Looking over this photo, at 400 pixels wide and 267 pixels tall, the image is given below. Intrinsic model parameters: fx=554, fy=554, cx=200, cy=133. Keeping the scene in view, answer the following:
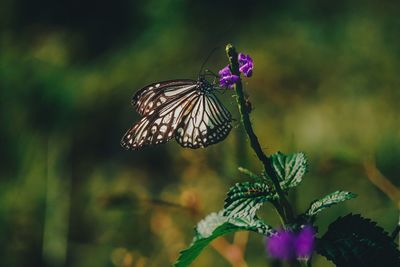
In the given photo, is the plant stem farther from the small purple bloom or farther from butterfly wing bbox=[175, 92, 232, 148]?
butterfly wing bbox=[175, 92, 232, 148]

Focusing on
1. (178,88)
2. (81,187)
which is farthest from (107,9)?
(178,88)

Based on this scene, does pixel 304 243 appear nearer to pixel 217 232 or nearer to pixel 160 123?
pixel 217 232

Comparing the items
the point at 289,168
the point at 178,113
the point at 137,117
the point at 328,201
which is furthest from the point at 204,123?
the point at 137,117

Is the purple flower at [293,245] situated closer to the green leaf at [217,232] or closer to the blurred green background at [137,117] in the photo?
the green leaf at [217,232]

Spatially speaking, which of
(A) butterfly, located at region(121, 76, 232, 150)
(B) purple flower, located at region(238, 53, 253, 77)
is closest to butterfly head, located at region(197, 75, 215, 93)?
(A) butterfly, located at region(121, 76, 232, 150)

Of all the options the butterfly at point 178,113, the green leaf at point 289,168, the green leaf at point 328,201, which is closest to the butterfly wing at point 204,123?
the butterfly at point 178,113

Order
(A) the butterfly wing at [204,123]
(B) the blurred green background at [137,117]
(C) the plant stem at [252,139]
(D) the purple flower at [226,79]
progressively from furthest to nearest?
(B) the blurred green background at [137,117]
(A) the butterfly wing at [204,123]
(D) the purple flower at [226,79]
(C) the plant stem at [252,139]

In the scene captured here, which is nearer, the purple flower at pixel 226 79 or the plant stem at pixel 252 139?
the plant stem at pixel 252 139
